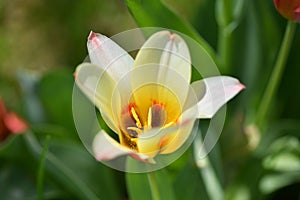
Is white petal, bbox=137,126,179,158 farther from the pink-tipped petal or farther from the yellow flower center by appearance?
the pink-tipped petal

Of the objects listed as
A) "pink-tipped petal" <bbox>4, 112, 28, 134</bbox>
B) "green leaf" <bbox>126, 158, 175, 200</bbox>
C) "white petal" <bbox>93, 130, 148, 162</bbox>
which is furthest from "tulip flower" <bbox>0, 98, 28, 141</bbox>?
"white petal" <bbox>93, 130, 148, 162</bbox>

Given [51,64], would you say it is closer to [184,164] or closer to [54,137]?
[54,137]

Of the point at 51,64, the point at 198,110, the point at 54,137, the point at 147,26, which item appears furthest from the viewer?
the point at 51,64

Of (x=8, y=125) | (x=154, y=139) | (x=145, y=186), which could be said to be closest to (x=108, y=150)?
(x=154, y=139)

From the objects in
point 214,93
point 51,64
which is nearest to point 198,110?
point 214,93

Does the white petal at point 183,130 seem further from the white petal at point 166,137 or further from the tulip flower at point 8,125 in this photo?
the tulip flower at point 8,125

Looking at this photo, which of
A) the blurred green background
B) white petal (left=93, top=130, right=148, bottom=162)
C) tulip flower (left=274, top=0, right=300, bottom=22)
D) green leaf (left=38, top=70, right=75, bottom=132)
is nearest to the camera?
white petal (left=93, top=130, right=148, bottom=162)
